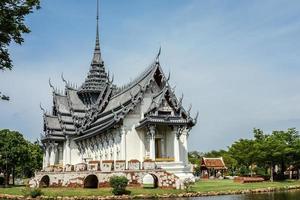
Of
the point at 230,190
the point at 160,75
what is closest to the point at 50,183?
the point at 160,75

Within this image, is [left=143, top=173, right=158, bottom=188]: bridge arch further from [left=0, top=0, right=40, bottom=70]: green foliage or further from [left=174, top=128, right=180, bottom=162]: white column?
[left=0, top=0, right=40, bottom=70]: green foliage

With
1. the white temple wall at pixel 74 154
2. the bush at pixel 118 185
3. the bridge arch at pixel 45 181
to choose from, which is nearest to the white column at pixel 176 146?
the bush at pixel 118 185

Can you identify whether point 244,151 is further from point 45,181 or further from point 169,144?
point 45,181

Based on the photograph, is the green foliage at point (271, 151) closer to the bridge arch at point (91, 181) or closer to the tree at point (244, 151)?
the tree at point (244, 151)

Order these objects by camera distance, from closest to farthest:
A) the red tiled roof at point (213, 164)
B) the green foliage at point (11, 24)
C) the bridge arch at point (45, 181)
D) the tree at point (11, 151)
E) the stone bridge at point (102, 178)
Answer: the green foliage at point (11, 24) < the stone bridge at point (102, 178) < the bridge arch at point (45, 181) < the tree at point (11, 151) < the red tiled roof at point (213, 164)

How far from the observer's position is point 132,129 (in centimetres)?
3566

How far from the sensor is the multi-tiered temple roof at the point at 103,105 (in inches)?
1380

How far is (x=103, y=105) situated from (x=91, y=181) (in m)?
11.5

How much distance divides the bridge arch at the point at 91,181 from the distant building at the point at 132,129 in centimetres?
97

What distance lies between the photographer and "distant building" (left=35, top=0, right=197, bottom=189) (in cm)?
3416

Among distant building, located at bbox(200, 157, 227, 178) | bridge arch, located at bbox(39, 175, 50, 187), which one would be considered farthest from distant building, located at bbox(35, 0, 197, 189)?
distant building, located at bbox(200, 157, 227, 178)

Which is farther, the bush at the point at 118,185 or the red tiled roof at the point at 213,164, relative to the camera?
the red tiled roof at the point at 213,164

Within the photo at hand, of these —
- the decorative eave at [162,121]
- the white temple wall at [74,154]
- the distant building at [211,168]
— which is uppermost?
the decorative eave at [162,121]

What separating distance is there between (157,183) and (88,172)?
5.71m
